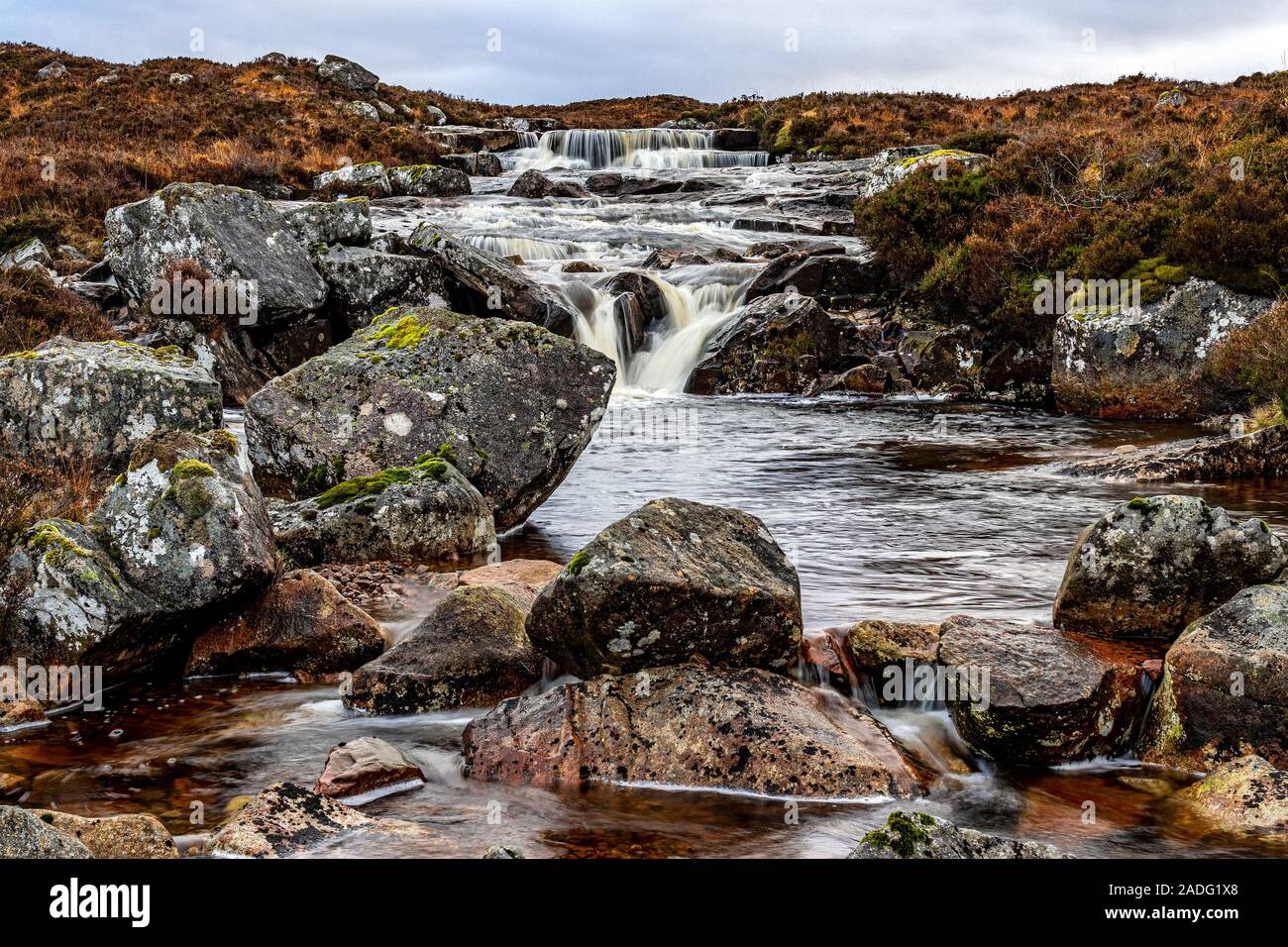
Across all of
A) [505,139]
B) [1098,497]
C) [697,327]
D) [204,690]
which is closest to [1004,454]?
[1098,497]

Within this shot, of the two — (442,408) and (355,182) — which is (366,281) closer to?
(442,408)

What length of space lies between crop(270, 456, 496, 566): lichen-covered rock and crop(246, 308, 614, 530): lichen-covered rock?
676 millimetres

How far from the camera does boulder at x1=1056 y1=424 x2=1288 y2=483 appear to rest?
13.0 meters

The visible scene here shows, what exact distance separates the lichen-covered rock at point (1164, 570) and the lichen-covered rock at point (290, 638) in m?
5.28

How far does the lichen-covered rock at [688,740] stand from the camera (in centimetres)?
585

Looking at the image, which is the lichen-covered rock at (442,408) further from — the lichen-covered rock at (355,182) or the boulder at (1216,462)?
the lichen-covered rock at (355,182)

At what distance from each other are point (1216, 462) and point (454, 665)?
1057 cm

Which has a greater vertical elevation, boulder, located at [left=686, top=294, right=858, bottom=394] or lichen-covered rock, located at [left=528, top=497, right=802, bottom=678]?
boulder, located at [left=686, top=294, right=858, bottom=394]

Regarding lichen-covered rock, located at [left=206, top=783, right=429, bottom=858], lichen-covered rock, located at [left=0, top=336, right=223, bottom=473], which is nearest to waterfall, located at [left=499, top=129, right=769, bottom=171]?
lichen-covered rock, located at [left=0, top=336, right=223, bottom=473]

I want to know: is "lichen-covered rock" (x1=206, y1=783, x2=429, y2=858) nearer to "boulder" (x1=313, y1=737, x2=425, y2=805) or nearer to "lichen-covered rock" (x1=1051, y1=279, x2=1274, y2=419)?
"boulder" (x1=313, y1=737, x2=425, y2=805)

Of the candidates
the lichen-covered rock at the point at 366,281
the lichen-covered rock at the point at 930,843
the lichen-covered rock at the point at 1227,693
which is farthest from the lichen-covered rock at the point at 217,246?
the lichen-covered rock at the point at 930,843

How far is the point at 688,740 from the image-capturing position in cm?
602

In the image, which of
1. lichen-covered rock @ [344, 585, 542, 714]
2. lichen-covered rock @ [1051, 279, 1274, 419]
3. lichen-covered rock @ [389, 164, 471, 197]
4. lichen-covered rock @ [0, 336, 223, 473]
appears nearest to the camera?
lichen-covered rock @ [344, 585, 542, 714]

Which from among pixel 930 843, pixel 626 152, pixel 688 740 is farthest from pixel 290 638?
pixel 626 152
